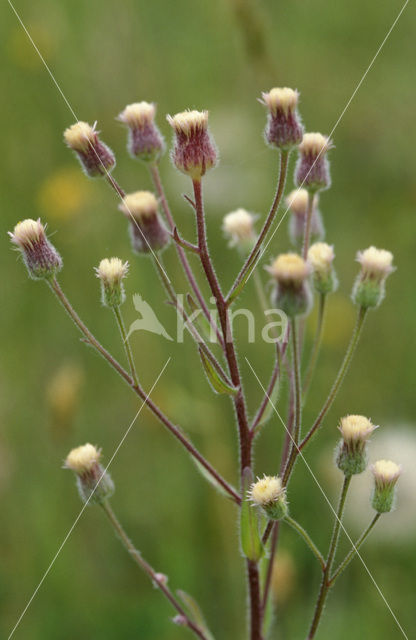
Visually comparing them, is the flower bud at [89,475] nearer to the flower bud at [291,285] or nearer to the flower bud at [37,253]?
the flower bud at [37,253]

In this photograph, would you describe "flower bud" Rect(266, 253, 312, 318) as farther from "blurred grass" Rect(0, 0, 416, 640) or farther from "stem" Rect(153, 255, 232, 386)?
"blurred grass" Rect(0, 0, 416, 640)

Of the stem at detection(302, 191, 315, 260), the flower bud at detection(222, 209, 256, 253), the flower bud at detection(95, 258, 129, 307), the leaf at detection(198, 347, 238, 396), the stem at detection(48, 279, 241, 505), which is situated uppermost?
the flower bud at detection(222, 209, 256, 253)

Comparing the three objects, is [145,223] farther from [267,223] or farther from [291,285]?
[291,285]

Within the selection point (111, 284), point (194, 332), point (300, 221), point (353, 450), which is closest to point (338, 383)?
point (353, 450)

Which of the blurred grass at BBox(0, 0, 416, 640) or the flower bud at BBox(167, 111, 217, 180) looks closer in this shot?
the flower bud at BBox(167, 111, 217, 180)

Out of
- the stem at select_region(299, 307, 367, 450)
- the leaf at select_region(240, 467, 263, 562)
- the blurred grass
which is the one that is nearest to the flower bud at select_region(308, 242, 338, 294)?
the stem at select_region(299, 307, 367, 450)

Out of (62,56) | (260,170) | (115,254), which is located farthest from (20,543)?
(62,56)
